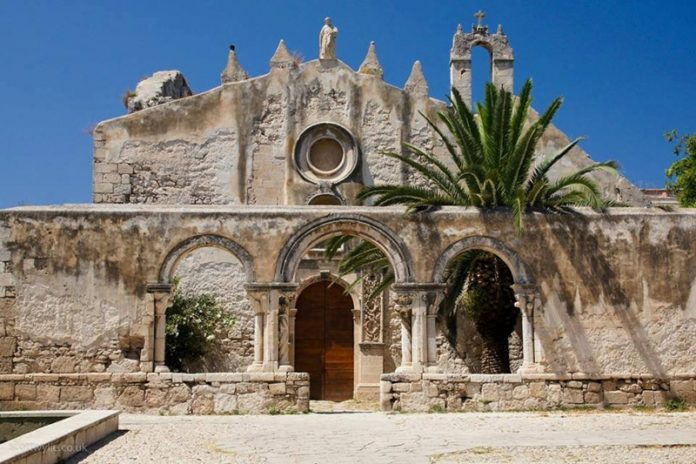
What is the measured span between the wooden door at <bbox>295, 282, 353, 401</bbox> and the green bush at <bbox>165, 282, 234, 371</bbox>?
186cm

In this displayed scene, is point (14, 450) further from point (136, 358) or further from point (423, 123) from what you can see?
point (423, 123)

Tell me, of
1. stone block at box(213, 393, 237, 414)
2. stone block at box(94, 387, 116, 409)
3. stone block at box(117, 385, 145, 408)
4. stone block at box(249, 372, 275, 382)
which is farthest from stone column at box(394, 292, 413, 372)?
stone block at box(94, 387, 116, 409)

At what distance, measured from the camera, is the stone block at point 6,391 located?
52.2ft

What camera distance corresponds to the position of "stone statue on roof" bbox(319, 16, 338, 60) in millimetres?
24156

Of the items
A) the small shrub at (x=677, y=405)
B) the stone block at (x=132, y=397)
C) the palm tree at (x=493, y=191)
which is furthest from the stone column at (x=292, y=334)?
the small shrub at (x=677, y=405)

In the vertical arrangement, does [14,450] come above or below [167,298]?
below

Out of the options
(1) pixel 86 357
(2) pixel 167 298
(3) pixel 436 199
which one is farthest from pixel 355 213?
(1) pixel 86 357

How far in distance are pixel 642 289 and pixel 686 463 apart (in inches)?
293

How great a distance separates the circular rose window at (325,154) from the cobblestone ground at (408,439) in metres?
9.30

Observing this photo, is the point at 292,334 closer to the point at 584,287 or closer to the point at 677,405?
the point at 584,287

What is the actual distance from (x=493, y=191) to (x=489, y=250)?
1084mm

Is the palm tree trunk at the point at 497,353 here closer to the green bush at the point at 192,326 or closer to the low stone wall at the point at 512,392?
the low stone wall at the point at 512,392

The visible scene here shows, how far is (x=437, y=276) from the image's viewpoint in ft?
53.9

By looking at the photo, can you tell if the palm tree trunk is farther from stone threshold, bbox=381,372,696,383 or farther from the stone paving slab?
the stone paving slab
